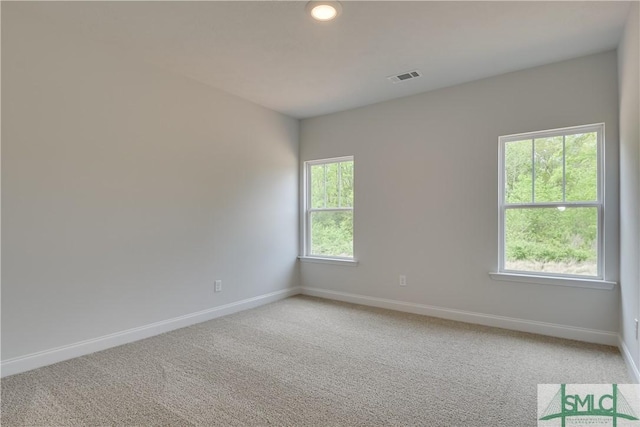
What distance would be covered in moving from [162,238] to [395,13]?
113 inches

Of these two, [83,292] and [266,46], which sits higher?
[266,46]

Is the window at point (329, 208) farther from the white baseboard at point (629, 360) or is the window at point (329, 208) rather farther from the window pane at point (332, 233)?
the white baseboard at point (629, 360)

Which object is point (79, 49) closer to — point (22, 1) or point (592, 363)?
point (22, 1)

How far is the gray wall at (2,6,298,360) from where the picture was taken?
2.50 metres

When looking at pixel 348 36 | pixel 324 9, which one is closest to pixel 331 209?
pixel 348 36

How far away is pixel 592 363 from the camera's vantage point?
2633 millimetres

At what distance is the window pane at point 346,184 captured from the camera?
4.73 meters

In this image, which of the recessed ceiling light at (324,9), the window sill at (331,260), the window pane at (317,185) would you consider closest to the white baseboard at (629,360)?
the window sill at (331,260)

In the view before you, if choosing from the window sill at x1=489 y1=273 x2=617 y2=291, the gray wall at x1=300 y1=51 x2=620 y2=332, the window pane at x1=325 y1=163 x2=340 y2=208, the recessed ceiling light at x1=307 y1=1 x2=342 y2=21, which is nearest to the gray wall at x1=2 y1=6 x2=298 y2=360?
the window pane at x1=325 y1=163 x2=340 y2=208

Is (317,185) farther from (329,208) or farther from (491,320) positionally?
(491,320)

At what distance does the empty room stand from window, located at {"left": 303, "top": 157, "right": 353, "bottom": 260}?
0.20 meters

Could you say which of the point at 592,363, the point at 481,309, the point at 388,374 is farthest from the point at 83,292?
the point at 592,363

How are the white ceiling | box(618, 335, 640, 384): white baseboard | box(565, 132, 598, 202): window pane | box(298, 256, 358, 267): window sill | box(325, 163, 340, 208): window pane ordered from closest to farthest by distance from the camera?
box(618, 335, 640, 384): white baseboard < the white ceiling < box(565, 132, 598, 202): window pane < box(298, 256, 358, 267): window sill < box(325, 163, 340, 208): window pane

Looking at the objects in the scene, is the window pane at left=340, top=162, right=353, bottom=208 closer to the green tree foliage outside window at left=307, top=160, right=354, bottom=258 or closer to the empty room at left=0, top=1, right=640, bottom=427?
the green tree foliage outside window at left=307, top=160, right=354, bottom=258
